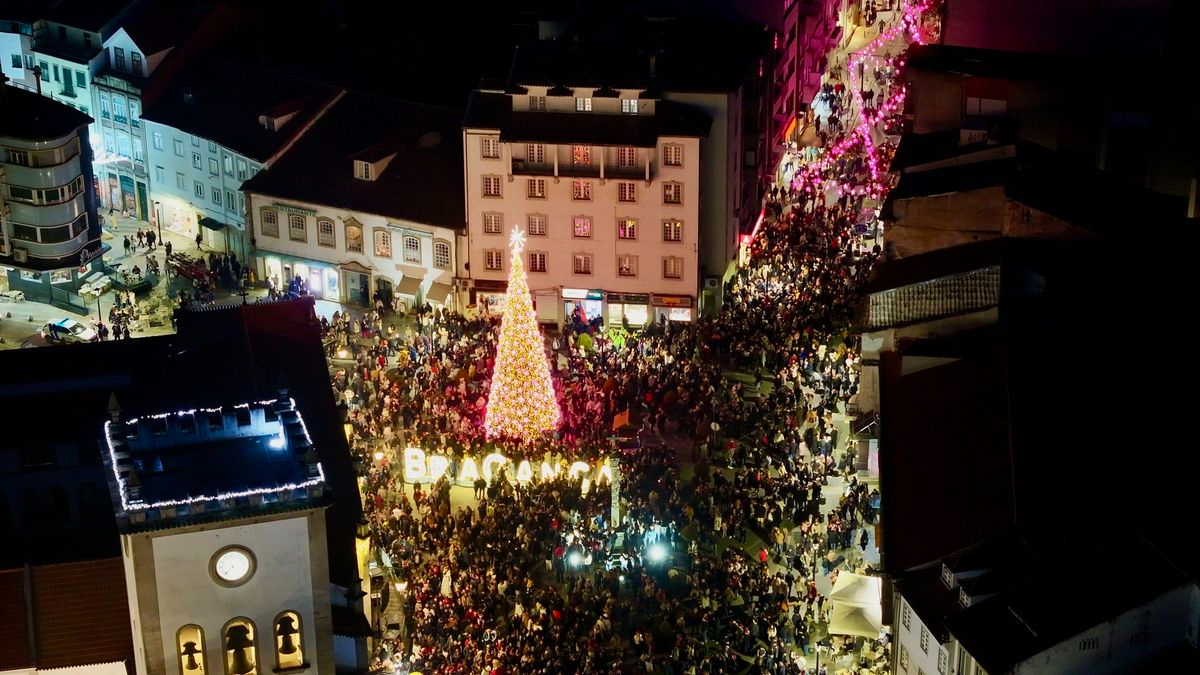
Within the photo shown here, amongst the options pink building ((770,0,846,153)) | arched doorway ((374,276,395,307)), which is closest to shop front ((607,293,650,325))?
arched doorway ((374,276,395,307))

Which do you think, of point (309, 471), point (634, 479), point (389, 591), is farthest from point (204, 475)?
point (634, 479)

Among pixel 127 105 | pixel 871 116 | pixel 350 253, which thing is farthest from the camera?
pixel 871 116

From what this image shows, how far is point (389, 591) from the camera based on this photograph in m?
62.0

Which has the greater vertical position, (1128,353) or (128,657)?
(1128,353)

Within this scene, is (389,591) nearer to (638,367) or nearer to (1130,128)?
(638,367)

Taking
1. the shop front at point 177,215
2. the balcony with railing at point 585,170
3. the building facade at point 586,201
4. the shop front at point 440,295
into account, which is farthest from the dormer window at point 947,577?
the shop front at point 177,215

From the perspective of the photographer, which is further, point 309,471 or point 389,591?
point 389,591

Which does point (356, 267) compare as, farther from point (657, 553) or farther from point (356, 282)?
point (657, 553)

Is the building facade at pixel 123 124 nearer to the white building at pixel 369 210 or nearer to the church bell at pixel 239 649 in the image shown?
the white building at pixel 369 210

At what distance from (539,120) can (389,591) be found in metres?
27.2

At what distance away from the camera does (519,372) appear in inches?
2776

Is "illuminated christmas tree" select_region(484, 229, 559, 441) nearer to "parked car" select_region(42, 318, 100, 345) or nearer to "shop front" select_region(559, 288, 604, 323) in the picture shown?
"shop front" select_region(559, 288, 604, 323)

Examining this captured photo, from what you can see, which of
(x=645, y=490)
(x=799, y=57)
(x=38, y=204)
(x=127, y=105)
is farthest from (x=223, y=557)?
(x=799, y=57)

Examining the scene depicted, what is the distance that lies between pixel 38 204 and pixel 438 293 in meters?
17.4
